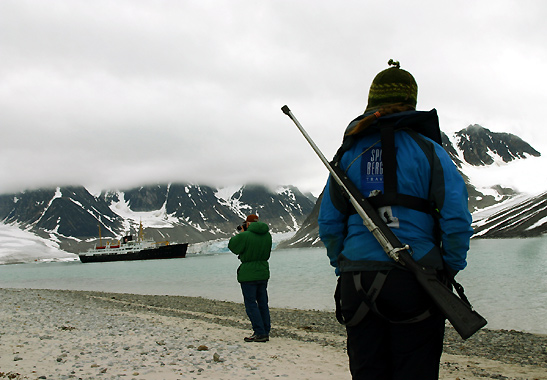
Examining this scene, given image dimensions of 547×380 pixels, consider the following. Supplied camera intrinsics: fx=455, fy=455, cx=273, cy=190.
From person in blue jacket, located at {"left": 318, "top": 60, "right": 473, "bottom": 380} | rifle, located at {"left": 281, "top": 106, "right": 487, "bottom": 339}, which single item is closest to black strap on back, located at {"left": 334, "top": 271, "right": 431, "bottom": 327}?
person in blue jacket, located at {"left": 318, "top": 60, "right": 473, "bottom": 380}

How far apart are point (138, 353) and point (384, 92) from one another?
21.7ft

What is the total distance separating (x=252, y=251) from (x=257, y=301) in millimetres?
1237

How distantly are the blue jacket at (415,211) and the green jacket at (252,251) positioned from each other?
19.7 feet

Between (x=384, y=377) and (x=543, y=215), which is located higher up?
(x=543, y=215)

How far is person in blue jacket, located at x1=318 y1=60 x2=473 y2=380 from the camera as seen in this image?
286 cm

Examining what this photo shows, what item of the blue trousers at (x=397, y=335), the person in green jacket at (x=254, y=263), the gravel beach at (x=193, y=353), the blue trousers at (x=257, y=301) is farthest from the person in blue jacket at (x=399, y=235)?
the blue trousers at (x=257, y=301)

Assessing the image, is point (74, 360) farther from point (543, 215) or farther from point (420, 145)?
point (543, 215)

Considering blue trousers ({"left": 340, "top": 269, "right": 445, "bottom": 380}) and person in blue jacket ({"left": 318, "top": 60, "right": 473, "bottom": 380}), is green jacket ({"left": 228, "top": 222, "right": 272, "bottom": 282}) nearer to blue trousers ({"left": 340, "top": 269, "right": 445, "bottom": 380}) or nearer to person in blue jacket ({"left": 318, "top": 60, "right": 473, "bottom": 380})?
person in blue jacket ({"left": 318, "top": 60, "right": 473, "bottom": 380})

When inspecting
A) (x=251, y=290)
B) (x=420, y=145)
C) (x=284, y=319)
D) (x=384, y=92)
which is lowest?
(x=284, y=319)

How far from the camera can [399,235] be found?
9.65 feet

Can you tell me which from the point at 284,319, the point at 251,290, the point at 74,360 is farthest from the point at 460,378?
the point at 284,319

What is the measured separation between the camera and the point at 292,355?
27.7 feet

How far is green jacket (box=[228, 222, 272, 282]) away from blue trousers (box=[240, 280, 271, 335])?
0.18 metres

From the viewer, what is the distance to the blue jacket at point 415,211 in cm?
286
